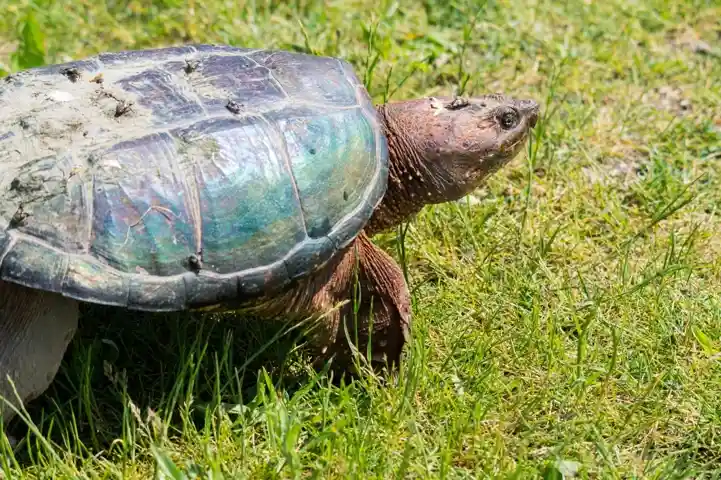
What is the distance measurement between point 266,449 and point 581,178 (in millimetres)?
2260

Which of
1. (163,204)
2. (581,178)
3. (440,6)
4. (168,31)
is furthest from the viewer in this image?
(440,6)

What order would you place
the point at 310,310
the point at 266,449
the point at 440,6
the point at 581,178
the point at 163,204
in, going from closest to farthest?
1. the point at 163,204
2. the point at 266,449
3. the point at 310,310
4. the point at 581,178
5. the point at 440,6

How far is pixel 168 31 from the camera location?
4969 mm

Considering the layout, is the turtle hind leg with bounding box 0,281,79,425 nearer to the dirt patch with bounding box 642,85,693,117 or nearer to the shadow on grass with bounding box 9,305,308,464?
the shadow on grass with bounding box 9,305,308,464

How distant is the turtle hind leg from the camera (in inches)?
100

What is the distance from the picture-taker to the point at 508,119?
323cm

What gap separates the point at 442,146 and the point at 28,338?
157 centimetres

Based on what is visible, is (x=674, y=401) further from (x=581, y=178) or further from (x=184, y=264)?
(x=184, y=264)

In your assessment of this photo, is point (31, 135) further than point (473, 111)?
No

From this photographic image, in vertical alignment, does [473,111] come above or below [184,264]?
above

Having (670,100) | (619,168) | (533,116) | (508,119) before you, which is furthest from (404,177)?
(670,100)

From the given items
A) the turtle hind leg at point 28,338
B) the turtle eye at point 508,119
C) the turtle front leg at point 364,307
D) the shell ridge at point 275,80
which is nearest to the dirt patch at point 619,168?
the turtle eye at point 508,119

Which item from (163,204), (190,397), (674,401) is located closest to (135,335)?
(190,397)

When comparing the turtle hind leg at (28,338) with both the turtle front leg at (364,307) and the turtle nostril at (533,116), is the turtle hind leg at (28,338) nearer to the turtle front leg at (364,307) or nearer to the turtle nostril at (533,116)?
the turtle front leg at (364,307)
